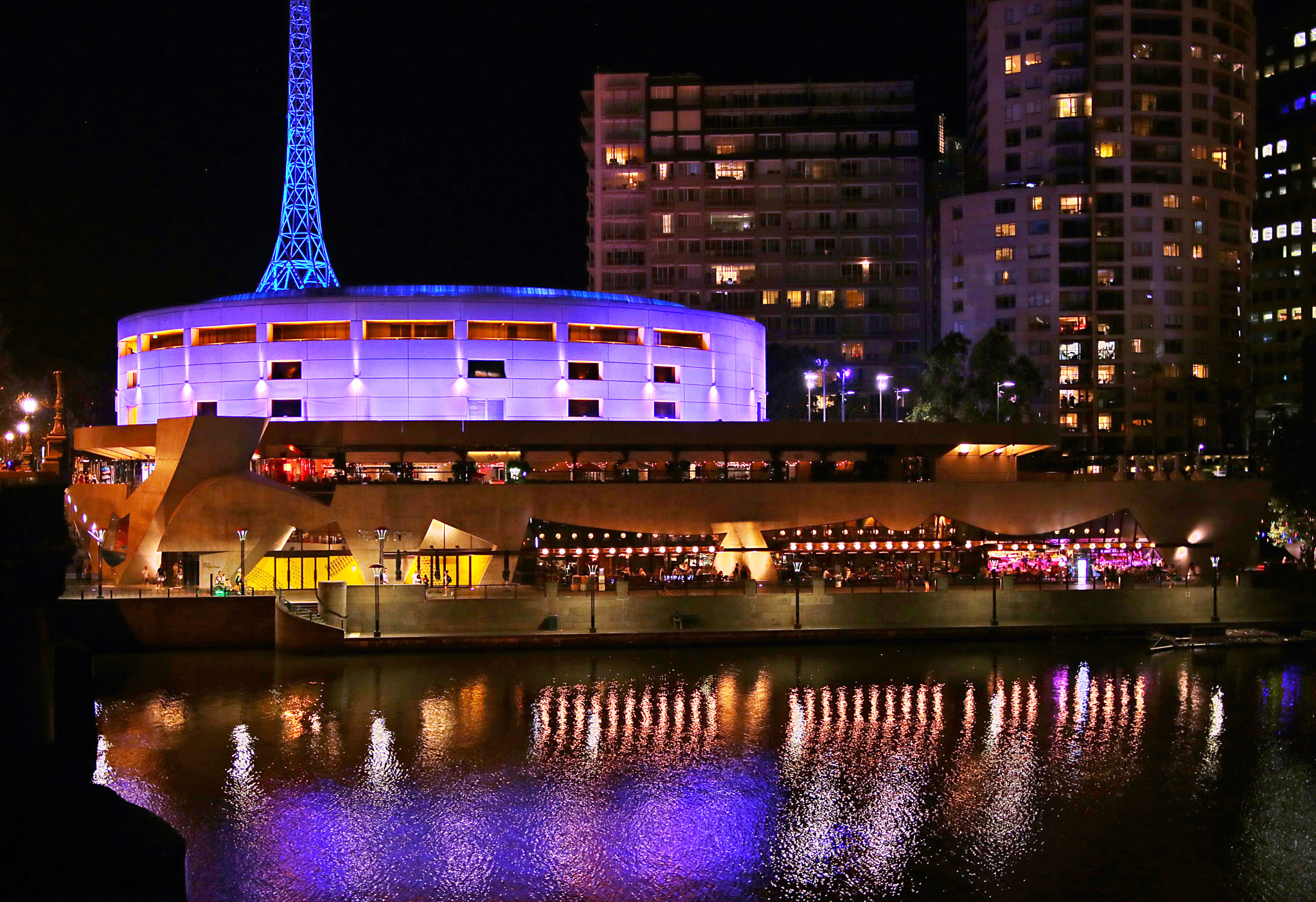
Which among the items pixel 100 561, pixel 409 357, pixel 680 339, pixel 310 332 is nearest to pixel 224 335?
pixel 310 332

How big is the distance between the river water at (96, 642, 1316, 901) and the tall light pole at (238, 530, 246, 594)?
5715mm

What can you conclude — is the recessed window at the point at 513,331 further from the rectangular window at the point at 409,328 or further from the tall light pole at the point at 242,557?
the tall light pole at the point at 242,557

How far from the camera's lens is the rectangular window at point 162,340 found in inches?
2805

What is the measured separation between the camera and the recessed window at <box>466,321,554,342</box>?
69125mm

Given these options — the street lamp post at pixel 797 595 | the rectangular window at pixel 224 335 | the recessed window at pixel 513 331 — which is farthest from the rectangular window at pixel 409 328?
the street lamp post at pixel 797 595

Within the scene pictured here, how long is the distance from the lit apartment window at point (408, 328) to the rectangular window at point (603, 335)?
7.64 metres

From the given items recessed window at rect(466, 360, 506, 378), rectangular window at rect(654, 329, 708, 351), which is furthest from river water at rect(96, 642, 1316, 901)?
rectangular window at rect(654, 329, 708, 351)

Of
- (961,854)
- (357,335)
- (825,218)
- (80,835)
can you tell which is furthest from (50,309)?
(80,835)

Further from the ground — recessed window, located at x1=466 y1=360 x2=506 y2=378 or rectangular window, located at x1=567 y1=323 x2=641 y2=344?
rectangular window, located at x1=567 y1=323 x2=641 y2=344

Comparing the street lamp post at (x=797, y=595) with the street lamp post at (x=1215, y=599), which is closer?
the street lamp post at (x=797, y=595)

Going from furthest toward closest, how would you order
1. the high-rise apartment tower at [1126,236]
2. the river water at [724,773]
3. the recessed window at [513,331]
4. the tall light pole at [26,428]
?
1. the high-rise apartment tower at [1126,236]
2. the recessed window at [513,331]
3. the tall light pole at [26,428]
4. the river water at [724,773]

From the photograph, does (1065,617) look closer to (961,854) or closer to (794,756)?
(794,756)

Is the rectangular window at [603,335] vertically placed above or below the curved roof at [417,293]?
below

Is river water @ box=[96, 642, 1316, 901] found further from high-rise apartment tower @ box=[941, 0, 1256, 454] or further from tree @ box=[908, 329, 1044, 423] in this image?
high-rise apartment tower @ box=[941, 0, 1256, 454]
